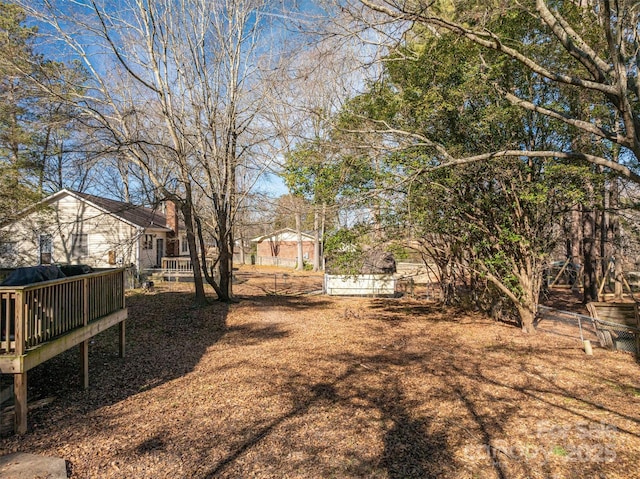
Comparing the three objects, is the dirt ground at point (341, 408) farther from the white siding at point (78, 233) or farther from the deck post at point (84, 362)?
the white siding at point (78, 233)

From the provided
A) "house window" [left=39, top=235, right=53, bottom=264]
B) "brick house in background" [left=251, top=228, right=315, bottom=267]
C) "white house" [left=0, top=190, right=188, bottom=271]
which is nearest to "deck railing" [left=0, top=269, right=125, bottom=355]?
"white house" [left=0, top=190, right=188, bottom=271]

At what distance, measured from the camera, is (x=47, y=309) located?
466 cm

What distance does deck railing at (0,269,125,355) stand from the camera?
414cm

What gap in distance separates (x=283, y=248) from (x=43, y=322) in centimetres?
3756

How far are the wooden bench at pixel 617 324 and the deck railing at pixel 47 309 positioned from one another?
944cm

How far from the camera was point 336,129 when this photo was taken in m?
8.50

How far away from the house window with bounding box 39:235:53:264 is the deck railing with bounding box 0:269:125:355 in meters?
15.9

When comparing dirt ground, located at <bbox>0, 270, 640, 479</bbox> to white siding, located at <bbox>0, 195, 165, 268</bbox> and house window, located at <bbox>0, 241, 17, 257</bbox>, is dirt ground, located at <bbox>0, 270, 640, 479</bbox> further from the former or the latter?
house window, located at <bbox>0, 241, 17, 257</bbox>

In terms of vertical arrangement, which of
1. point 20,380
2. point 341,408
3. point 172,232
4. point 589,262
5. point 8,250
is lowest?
point 341,408

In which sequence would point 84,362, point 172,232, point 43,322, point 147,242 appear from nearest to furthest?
point 43,322 → point 84,362 → point 147,242 → point 172,232

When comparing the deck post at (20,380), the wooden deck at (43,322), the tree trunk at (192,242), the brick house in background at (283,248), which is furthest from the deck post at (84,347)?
the brick house in background at (283,248)

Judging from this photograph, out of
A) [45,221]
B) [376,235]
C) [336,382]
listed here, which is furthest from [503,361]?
[45,221]

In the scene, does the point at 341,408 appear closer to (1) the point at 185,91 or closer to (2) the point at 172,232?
(1) the point at 185,91

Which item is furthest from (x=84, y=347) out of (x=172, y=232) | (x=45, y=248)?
(x=172, y=232)
